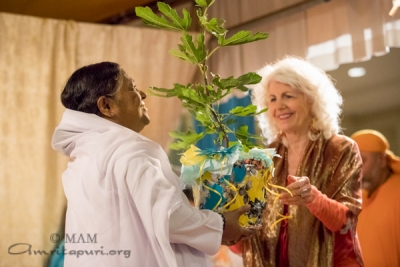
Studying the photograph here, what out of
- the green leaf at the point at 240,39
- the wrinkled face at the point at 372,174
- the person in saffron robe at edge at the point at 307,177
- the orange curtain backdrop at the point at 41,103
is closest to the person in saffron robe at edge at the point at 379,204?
the wrinkled face at the point at 372,174

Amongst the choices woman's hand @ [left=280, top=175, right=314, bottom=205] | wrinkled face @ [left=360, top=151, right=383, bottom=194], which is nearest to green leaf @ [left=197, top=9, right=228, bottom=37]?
woman's hand @ [left=280, top=175, right=314, bottom=205]

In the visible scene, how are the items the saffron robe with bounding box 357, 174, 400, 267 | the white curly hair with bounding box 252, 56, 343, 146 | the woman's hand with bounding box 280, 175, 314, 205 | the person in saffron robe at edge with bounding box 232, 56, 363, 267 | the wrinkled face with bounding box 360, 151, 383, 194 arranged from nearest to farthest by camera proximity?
the woman's hand with bounding box 280, 175, 314, 205 < the person in saffron robe at edge with bounding box 232, 56, 363, 267 < the white curly hair with bounding box 252, 56, 343, 146 < the saffron robe with bounding box 357, 174, 400, 267 < the wrinkled face with bounding box 360, 151, 383, 194

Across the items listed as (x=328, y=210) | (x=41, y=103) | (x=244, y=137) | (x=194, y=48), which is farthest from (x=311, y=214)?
(x=41, y=103)

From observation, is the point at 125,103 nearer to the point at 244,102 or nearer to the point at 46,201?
the point at 46,201

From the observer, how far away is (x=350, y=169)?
1.70 meters

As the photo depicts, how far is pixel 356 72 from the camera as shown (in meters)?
3.07

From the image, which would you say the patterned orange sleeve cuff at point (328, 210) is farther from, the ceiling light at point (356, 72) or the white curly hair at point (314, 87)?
the ceiling light at point (356, 72)

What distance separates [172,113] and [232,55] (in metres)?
0.48

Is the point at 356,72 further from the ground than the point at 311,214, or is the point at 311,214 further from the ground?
the point at 356,72

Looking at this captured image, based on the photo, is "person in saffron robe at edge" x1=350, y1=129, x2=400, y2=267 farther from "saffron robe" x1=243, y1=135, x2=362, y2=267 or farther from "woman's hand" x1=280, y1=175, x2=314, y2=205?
"woman's hand" x1=280, y1=175, x2=314, y2=205

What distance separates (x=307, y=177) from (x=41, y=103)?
1417mm

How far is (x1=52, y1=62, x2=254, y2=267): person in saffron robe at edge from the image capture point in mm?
1162

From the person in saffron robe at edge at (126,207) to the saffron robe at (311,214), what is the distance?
46 centimetres

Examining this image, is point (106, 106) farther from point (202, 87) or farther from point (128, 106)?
point (202, 87)
